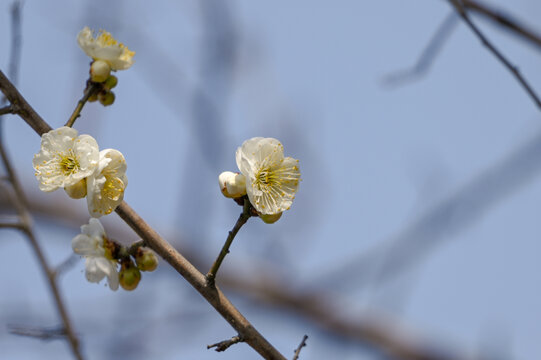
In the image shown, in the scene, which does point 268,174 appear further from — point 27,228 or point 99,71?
point 27,228

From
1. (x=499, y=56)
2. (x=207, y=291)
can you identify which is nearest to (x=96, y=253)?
(x=207, y=291)

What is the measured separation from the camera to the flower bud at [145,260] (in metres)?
1.34

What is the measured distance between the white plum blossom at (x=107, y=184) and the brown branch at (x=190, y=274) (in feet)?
0.09

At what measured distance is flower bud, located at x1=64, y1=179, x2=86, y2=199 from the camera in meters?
1.28

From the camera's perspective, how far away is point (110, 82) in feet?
5.08

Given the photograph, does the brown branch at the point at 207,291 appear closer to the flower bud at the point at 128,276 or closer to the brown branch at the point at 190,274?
the brown branch at the point at 190,274

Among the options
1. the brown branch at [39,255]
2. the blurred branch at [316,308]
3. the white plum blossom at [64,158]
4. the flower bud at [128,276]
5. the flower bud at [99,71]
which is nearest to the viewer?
the white plum blossom at [64,158]

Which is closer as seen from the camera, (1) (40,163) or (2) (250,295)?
(1) (40,163)

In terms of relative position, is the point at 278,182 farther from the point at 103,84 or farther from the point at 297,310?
the point at 297,310

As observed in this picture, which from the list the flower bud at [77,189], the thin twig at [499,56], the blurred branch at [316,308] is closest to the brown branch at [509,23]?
the thin twig at [499,56]

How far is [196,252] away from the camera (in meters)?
4.92

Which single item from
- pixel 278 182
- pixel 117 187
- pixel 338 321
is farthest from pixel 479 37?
pixel 338 321

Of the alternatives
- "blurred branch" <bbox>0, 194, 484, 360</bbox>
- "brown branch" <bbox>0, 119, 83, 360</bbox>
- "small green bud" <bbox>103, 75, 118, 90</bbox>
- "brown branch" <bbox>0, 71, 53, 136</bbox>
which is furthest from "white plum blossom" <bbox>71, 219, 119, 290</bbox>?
"blurred branch" <bbox>0, 194, 484, 360</bbox>

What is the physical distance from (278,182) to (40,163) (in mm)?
515
